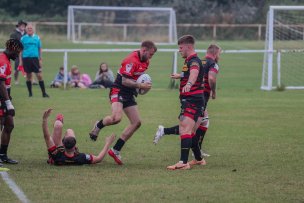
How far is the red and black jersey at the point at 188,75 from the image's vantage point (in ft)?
39.2

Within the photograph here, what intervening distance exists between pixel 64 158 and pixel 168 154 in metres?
2.27

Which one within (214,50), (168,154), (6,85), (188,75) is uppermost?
(214,50)

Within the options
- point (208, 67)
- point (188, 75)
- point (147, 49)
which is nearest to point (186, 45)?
point (188, 75)

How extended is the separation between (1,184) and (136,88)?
2.86 meters

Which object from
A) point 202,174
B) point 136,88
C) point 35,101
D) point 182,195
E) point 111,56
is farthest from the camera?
point 111,56

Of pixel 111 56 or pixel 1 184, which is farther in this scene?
pixel 111 56

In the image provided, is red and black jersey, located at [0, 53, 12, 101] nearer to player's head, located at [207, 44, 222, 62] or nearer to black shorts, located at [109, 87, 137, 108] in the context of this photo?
black shorts, located at [109, 87, 137, 108]

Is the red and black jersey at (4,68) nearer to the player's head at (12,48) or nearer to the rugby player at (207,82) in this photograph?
the player's head at (12,48)

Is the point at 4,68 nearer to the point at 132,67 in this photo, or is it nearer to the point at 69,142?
the point at 69,142

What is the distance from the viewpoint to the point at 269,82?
27.1 meters

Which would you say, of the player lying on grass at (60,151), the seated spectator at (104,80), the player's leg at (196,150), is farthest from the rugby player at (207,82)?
the seated spectator at (104,80)

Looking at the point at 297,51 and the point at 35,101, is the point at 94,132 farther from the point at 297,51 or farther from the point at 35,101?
the point at 297,51

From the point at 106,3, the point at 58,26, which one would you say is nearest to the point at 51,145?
the point at 58,26

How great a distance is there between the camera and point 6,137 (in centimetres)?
1241
